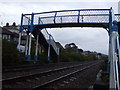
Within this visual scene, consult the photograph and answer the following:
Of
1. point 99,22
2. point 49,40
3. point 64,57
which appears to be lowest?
point 64,57

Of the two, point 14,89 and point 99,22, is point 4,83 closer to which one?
point 14,89

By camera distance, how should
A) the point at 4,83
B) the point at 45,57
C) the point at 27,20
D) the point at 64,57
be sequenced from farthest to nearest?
1. the point at 64,57
2. the point at 45,57
3. the point at 27,20
4. the point at 4,83

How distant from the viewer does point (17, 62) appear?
60.6 ft

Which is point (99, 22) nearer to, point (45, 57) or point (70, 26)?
point (70, 26)

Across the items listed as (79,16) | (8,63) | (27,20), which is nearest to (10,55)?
(8,63)

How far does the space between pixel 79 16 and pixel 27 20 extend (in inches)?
271

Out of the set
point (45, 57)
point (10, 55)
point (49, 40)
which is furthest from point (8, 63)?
point (45, 57)

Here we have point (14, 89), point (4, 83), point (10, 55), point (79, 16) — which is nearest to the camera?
point (14, 89)

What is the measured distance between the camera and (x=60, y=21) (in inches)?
758

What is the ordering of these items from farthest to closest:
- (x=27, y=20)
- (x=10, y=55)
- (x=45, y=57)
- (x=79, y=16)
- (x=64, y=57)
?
(x=64, y=57)
(x=45, y=57)
(x=27, y=20)
(x=79, y=16)
(x=10, y=55)

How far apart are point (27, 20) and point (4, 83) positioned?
49.5 feet

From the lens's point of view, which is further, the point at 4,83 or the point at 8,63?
the point at 8,63

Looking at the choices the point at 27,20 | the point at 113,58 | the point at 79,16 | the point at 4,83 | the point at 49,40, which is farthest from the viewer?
the point at 49,40

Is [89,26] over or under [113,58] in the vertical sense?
over
